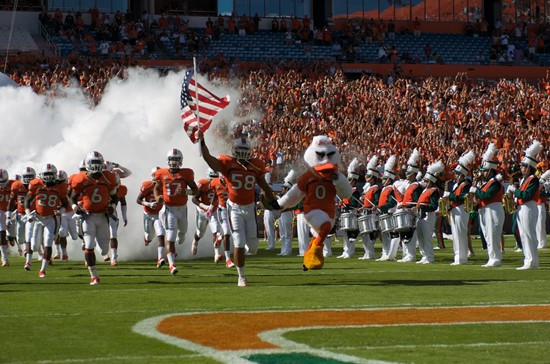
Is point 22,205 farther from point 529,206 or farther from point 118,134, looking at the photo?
point 529,206

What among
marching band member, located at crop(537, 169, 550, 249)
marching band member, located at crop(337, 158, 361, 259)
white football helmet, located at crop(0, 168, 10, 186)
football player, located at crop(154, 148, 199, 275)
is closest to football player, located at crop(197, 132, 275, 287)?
football player, located at crop(154, 148, 199, 275)

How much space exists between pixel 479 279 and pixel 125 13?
3293 centimetres

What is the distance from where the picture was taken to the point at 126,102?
27094mm

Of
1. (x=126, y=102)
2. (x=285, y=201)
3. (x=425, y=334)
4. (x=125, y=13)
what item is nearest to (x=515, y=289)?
(x=285, y=201)

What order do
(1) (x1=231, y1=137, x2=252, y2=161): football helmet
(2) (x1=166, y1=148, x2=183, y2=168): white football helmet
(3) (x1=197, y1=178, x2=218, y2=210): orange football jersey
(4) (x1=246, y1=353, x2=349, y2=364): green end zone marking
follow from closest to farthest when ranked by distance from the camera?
(4) (x1=246, y1=353, x2=349, y2=364): green end zone marking
(1) (x1=231, y1=137, x2=252, y2=161): football helmet
(2) (x1=166, y1=148, x2=183, y2=168): white football helmet
(3) (x1=197, y1=178, x2=218, y2=210): orange football jersey

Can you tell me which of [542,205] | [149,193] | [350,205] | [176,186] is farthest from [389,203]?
[542,205]

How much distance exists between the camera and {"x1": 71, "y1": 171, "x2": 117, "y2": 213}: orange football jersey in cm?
1538

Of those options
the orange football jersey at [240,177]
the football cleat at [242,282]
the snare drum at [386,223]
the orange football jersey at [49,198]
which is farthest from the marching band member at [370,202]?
the football cleat at [242,282]

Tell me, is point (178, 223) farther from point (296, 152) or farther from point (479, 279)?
point (296, 152)

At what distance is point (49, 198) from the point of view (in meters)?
17.5

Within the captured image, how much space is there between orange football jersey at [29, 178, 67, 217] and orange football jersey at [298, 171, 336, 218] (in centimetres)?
523

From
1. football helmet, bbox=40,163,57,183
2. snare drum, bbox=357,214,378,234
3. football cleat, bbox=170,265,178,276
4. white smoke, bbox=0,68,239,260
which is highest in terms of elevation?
white smoke, bbox=0,68,239,260

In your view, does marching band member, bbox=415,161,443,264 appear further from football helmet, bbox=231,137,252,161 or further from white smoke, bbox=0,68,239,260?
football helmet, bbox=231,137,252,161

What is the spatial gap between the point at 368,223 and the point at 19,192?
6851 mm
